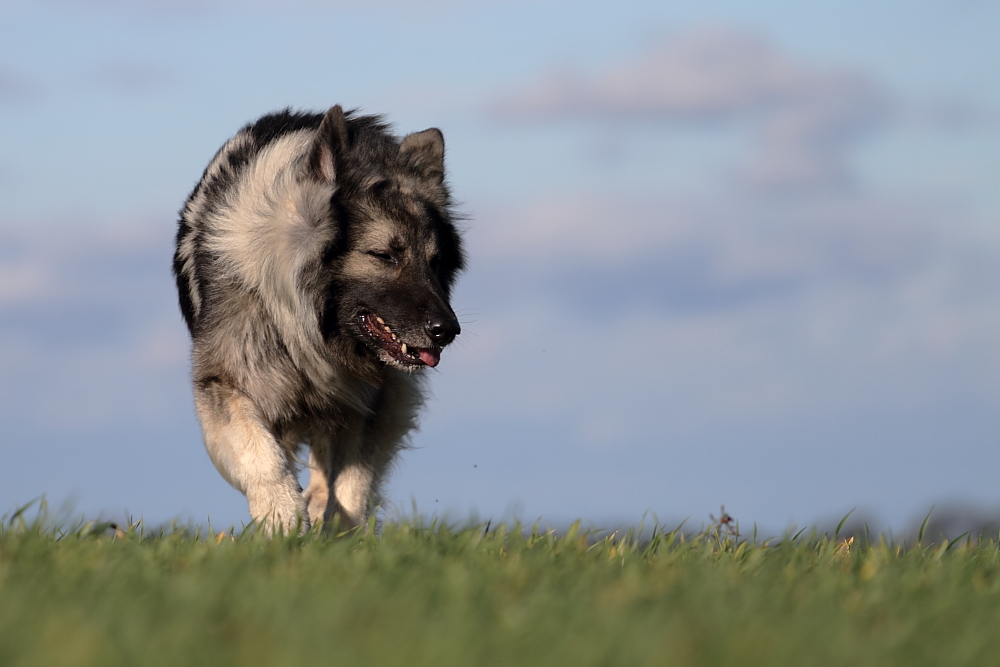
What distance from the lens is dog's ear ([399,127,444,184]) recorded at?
23.4ft

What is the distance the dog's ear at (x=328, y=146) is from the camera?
6.46 m

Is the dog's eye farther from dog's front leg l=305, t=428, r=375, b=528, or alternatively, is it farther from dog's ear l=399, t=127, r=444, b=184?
dog's front leg l=305, t=428, r=375, b=528

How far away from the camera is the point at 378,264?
6520 mm

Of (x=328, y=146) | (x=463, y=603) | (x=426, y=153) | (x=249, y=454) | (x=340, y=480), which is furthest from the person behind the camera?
(x=426, y=153)

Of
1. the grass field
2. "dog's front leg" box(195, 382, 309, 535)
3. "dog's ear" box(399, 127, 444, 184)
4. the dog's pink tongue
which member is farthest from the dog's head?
the grass field

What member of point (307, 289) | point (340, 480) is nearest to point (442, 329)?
point (307, 289)

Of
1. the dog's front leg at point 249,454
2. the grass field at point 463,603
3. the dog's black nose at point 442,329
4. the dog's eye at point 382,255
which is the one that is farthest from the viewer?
the dog's eye at point 382,255

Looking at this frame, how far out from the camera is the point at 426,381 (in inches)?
300

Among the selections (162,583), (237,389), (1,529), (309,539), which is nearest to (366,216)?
(237,389)

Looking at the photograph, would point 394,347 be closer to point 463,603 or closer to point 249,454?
point 249,454

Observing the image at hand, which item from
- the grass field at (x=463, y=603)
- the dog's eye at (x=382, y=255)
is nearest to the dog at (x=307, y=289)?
the dog's eye at (x=382, y=255)

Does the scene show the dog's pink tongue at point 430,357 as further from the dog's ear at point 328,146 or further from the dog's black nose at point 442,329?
the dog's ear at point 328,146

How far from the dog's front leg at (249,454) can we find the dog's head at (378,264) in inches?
29.2

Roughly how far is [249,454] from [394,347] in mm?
1089
